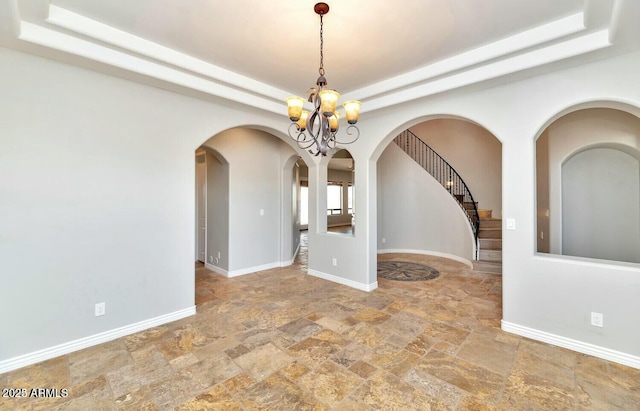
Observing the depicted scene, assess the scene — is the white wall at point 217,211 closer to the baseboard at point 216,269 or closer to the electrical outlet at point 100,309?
the baseboard at point 216,269

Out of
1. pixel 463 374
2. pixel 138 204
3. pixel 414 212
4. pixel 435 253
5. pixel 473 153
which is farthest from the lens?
pixel 473 153

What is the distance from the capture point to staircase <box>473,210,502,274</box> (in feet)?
18.9

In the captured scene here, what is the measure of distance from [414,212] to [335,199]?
6440 mm

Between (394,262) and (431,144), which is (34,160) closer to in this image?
(394,262)

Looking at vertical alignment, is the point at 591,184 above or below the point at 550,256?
above

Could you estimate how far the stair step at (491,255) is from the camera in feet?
19.3

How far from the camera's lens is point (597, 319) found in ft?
8.82

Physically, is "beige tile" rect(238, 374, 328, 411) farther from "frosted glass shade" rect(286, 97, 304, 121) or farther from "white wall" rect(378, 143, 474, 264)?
"white wall" rect(378, 143, 474, 264)

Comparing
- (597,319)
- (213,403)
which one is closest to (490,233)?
(597,319)

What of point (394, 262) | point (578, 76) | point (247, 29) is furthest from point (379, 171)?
point (247, 29)

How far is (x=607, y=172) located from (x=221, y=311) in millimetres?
6299

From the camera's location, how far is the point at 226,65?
332cm

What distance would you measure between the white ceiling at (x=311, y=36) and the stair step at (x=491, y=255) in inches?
164

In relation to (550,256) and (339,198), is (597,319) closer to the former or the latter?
(550,256)
